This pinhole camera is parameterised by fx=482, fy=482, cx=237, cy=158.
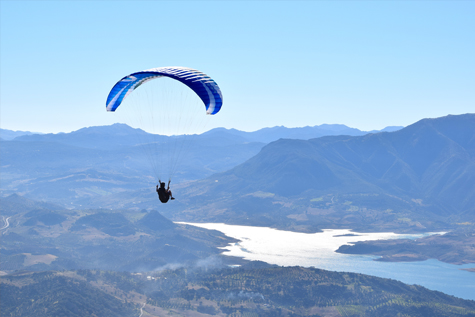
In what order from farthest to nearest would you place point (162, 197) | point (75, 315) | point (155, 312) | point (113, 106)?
point (155, 312) → point (75, 315) → point (113, 106) → point (162, 197)

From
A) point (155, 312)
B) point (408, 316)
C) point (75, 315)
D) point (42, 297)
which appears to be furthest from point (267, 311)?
point (42, 297)

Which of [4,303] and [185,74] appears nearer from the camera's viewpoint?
[185,74]

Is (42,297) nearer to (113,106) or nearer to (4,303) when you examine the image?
(4,303)

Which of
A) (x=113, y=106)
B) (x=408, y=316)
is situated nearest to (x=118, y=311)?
(x=408, y=316)

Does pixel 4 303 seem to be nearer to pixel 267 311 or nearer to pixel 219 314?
pixel 219 314

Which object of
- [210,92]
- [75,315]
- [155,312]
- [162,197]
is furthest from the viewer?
[155,312]

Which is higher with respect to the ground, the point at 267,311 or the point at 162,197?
the point at 162,197

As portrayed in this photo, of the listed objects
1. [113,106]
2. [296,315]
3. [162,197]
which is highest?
[113,106]
